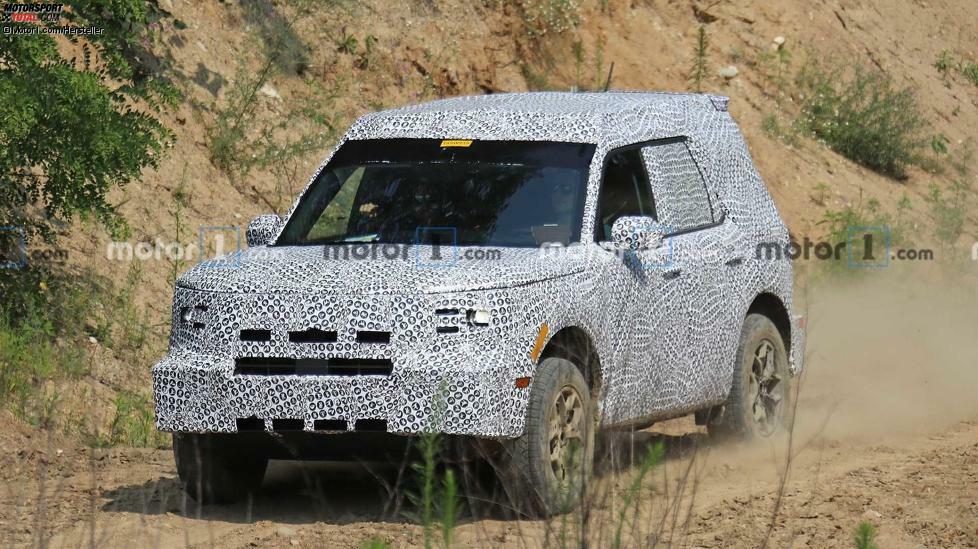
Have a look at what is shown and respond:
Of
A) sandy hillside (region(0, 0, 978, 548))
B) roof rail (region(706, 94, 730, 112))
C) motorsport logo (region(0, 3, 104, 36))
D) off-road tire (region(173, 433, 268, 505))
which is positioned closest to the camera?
sandy hillside (region(0, 0, 978, 548))

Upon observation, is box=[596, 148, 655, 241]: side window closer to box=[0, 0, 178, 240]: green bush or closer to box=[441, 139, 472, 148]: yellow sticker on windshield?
box=[441, 139, 472, 148]: yellow sticker on windshield

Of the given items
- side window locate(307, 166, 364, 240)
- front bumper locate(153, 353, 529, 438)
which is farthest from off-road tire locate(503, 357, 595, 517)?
side window locate(307, 166, 364, 240)

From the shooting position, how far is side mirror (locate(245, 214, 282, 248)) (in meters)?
8.34

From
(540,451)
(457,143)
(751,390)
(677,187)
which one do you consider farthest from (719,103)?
(540,451)

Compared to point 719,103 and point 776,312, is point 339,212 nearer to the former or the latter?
point 719,103

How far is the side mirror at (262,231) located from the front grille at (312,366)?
1407 millimetres

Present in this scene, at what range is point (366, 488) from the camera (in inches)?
324

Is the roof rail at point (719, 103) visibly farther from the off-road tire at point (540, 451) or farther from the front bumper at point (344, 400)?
the front bumper at point (344, 400)

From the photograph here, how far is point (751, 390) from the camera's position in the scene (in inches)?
375

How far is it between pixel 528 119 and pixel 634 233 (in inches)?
42.7

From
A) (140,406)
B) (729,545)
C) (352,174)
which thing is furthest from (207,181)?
(729,545)

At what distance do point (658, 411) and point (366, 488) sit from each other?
161 cm

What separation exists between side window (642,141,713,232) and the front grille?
7.67 feet

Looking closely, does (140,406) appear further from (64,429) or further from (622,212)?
(622,212)
